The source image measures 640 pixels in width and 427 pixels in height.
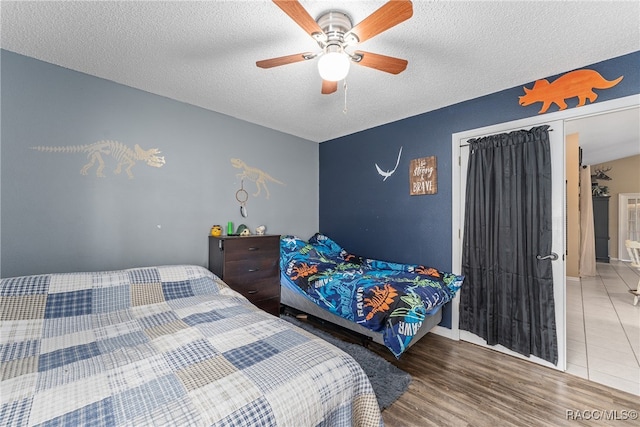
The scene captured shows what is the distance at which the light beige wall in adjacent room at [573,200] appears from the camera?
4.23 meters

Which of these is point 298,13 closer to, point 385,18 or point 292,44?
point 385,18

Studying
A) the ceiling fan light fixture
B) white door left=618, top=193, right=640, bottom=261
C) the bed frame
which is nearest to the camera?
the ceiling fan light fixture

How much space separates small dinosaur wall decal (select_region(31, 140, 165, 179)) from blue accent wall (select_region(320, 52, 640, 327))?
2408mm

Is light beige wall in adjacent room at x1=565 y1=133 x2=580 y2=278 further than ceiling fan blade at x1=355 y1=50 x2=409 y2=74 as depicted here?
Yes

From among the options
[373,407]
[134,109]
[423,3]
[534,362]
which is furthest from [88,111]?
[534,362]

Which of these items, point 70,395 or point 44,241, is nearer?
point 70,395

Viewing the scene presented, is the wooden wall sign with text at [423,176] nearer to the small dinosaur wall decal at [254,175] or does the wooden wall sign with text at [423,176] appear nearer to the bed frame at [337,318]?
the bed frame at [337,318]

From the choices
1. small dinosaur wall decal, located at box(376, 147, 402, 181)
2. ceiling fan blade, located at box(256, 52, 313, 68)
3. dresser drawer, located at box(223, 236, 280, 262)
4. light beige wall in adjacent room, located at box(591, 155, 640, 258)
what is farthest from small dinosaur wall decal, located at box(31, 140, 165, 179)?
light beige wall in adjacent room, located at box(591, 155, 640, 258)

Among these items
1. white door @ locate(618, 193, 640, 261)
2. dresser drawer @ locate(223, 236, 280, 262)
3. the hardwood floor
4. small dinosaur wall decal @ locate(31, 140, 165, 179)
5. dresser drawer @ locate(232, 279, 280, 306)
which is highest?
small dinosaur wall decal @ locate(31, 140, 165, 179)

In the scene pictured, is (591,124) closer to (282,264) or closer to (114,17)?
(282,264)

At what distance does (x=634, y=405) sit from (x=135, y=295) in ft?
11.8

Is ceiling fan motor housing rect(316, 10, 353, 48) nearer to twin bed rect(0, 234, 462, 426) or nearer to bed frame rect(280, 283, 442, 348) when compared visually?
twin bed rect(0, 234, 462, 426)

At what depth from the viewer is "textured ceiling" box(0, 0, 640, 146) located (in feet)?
5.02

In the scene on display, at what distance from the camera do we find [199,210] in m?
2.89
